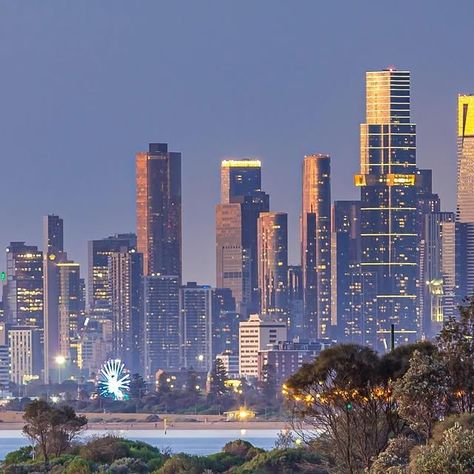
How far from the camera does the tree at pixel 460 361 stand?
44438 millimetres

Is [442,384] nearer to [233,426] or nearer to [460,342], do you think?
[460,342]

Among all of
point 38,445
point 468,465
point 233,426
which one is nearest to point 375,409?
point 468,465

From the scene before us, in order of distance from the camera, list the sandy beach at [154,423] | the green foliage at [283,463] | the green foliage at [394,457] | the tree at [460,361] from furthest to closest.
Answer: the sandy beach at [154,423], the green foliage at [283,463], the tree at [460,361], the green foliage at [394,457]

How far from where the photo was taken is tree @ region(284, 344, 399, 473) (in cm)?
4666

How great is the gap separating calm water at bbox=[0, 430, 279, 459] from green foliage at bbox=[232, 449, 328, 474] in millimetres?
62597

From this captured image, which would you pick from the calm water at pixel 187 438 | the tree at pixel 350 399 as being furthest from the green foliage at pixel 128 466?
the calm water at pixel 187 438

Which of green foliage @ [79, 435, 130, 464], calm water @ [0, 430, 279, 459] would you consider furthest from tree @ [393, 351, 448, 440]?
calm water @ [0, 430, 279, 459]

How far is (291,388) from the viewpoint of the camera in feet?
157

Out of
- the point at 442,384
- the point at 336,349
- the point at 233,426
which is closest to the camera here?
the point at 442,384

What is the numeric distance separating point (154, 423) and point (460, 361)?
145211 millimetres

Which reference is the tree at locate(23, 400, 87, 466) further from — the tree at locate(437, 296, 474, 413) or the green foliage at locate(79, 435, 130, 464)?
the tree at locate(437, 296, 474, 413)

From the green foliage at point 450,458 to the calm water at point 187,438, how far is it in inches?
3398

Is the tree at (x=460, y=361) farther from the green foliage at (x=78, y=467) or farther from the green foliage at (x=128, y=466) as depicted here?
the green foliage at (x=128, y=466)

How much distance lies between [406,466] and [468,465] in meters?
3.93
